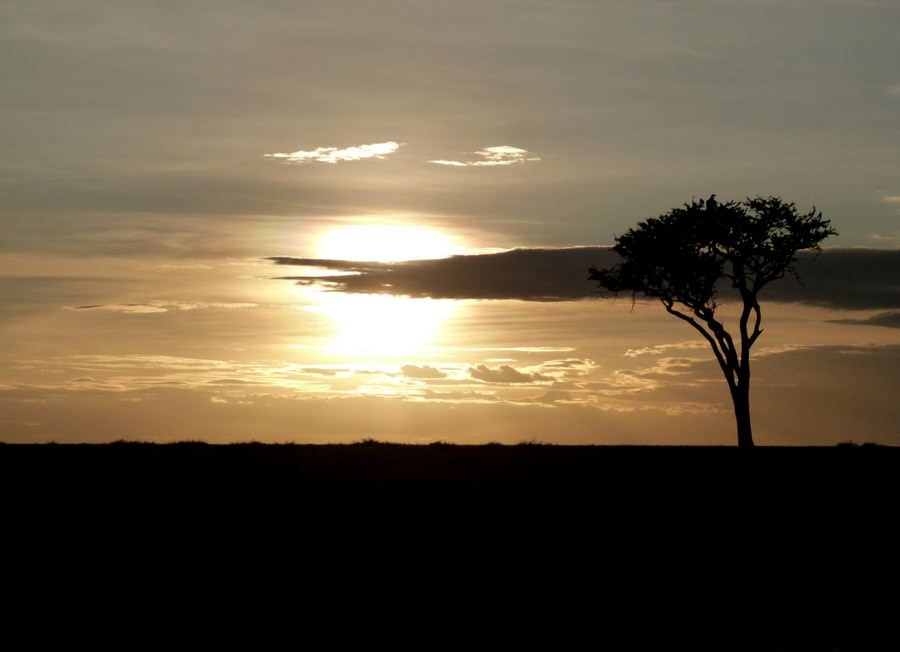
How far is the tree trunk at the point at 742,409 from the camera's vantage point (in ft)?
182

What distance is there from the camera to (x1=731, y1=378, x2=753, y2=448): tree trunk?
55.5 meters
